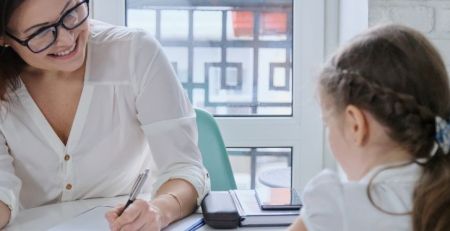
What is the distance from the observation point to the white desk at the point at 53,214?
113cm

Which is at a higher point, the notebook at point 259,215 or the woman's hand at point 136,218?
the woman's hand at point 136,218

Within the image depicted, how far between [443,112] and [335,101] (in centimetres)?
13

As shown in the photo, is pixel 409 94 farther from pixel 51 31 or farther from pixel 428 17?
pixel 428 17

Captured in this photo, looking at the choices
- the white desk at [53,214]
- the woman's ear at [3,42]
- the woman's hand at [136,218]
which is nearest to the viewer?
the woman's hand at [136,218]

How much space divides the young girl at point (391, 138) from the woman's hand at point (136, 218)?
327 millimetres

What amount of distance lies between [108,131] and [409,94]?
77 centimetres

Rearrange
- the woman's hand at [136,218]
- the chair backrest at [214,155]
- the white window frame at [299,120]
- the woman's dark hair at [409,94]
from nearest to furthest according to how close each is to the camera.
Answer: the woman's dark hair at [409,94]
the woman's hand at [136,218]
the chair backrest at [214,155]
the white window frame at [299,120]

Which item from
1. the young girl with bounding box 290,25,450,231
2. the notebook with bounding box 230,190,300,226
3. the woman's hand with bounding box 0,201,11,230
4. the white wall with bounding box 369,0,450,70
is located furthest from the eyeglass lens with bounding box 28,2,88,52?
the white wall with bounding box 369,0,450,70

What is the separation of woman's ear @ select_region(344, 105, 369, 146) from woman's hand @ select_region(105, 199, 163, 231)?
1.31 ft

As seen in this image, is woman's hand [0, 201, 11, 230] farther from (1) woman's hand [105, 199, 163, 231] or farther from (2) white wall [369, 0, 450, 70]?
(2) white wall [369, 0, 450, 70]

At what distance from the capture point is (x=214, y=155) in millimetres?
1640

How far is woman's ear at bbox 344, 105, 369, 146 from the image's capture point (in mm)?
768

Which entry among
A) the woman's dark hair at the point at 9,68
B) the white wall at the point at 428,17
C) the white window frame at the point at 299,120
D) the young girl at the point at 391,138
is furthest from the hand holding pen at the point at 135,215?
the white window frame at the point at 299,120

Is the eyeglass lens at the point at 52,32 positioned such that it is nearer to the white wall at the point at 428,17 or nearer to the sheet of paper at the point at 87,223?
the sheet of paper at the point at 87,223
